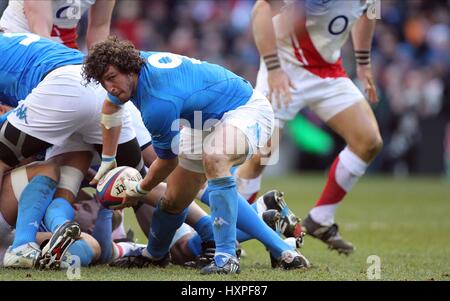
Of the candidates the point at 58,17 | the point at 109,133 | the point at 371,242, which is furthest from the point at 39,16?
the point at 371,242

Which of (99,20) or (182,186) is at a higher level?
(99,20)

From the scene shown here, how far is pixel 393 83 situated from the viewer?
52.9ft

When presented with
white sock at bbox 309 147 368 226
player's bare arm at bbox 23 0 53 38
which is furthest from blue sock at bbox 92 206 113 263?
white sock at bbox 309 147 368 226

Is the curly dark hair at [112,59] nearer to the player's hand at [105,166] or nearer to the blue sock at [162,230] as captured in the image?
the player's hand at [105,166]

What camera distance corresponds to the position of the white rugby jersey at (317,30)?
286 inches

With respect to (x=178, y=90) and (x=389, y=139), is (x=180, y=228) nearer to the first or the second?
(x=178, y=90)

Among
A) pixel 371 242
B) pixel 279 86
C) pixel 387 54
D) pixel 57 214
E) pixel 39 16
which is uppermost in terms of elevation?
pixel 39 16

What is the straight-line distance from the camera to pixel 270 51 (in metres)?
6.97

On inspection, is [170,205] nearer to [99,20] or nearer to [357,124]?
[357,124]

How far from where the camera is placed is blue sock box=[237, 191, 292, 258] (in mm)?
5582

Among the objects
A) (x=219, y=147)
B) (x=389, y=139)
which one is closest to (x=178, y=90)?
(x=219, y=147)

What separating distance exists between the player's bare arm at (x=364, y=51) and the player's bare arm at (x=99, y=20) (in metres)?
2.00

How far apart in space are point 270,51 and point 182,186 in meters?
1.84
